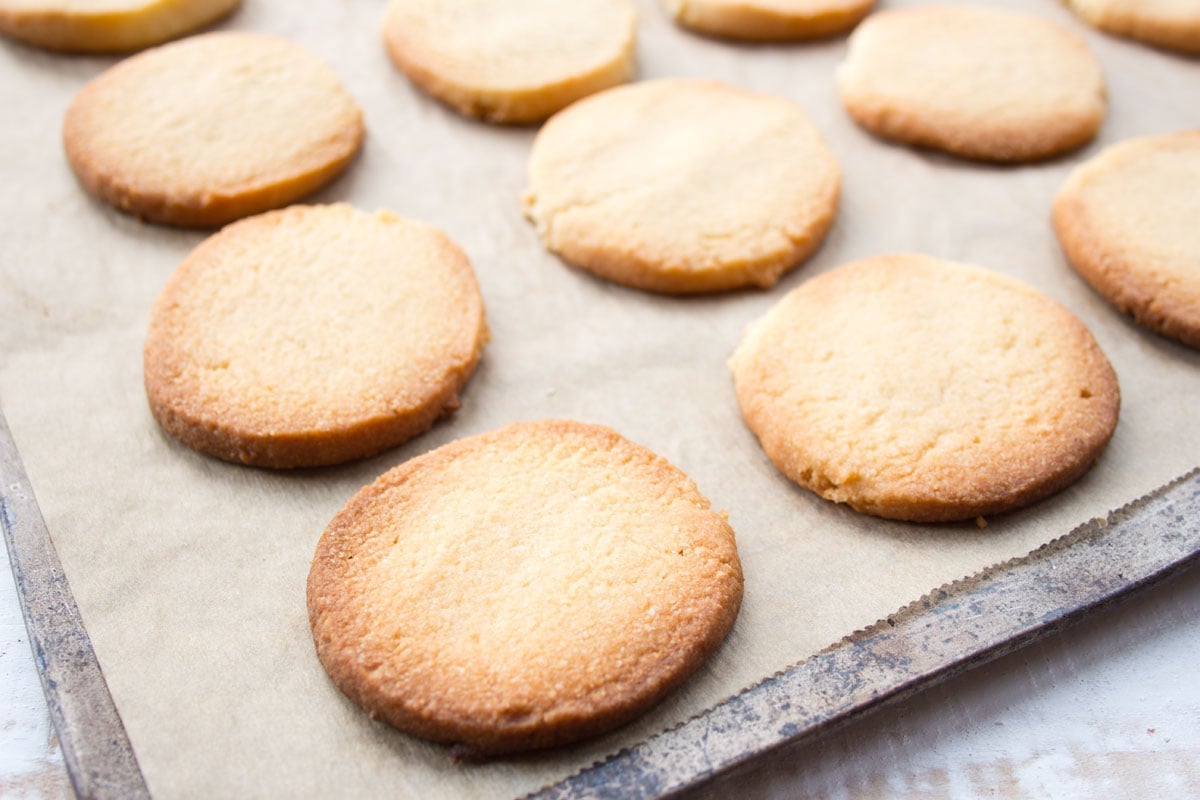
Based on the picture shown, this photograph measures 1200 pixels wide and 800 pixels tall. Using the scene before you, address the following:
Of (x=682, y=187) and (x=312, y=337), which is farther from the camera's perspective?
(x=682, y=187)

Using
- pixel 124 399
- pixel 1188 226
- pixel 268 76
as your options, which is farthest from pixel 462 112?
pixel 1188 226

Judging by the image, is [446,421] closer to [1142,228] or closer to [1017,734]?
[1017,734]

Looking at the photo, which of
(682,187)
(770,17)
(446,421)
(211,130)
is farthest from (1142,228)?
(211,130)

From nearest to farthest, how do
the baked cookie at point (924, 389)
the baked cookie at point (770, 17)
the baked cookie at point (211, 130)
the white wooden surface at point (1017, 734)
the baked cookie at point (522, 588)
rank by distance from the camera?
1. the baked cookie at point (522, 588)
2. the white wooden surface at point (1017, 734)
3. the baked cookie at point (924, 389)
4. the baked cookie at point (211, 130)
5. the baked cookie at point (770, 17)

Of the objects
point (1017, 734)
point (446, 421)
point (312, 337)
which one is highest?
point (312, 337)

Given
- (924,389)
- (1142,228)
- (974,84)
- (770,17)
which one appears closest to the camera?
(924,389)

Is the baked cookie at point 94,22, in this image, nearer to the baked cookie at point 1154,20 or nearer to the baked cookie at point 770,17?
the baked cookie at point 770,17

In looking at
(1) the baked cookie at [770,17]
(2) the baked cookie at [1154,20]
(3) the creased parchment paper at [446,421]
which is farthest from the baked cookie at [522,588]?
(2) the baked cookie at [1154,20]
